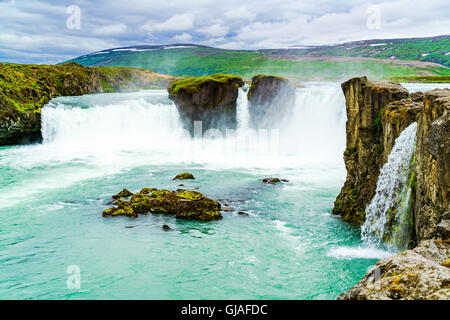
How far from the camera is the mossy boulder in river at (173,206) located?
20.1 m

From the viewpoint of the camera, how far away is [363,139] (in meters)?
18.1

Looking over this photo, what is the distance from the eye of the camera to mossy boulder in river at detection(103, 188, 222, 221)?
20.1m

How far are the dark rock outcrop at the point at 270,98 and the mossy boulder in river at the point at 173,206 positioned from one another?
32466 mm

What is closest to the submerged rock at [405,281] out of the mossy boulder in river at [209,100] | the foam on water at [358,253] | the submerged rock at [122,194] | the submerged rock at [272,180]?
the foam on water at [358,253]

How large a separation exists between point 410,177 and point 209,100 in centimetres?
3955

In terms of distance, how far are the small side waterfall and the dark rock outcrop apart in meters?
35.5

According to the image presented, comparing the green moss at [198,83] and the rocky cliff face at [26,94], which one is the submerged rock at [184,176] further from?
the rocky cliff face at [26,94]

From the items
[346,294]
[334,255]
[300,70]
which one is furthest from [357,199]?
[300,70]

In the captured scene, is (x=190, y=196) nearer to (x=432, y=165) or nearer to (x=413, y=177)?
(x=413, y=177)

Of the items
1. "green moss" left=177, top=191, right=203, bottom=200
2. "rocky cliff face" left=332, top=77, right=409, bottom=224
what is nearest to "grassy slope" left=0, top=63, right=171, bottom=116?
"green moss" left=177, top=191, right=203, bottom=200

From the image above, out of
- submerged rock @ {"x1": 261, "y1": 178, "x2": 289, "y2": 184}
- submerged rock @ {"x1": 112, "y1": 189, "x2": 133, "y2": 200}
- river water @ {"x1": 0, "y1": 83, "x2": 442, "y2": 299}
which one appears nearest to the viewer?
river water @ {"x1": 0, "y1": 83, "x2": 442, "y2": 299}

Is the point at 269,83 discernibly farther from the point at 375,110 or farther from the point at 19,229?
the point at 19,229

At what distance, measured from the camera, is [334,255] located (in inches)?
609

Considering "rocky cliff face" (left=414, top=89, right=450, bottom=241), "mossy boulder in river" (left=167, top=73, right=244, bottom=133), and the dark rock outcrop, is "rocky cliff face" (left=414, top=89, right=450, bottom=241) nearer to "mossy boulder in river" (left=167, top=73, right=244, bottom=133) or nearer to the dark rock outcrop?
the dark rock outcrop
